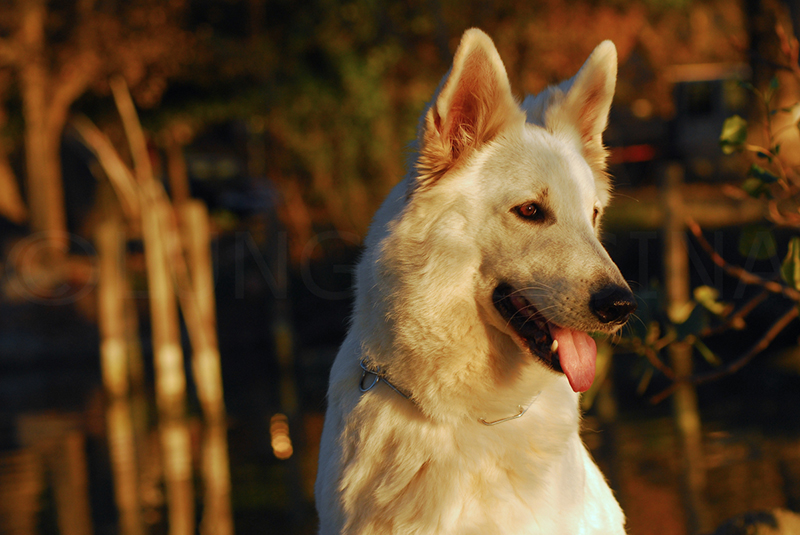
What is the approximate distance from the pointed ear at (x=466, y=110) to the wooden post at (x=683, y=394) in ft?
13.0

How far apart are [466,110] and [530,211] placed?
0.44 meters

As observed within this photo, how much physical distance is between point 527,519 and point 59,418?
1061 centimetres

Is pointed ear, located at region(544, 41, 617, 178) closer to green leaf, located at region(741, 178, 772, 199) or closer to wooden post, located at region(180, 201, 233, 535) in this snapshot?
green leaf, located at region(741, 178, 772, 199)

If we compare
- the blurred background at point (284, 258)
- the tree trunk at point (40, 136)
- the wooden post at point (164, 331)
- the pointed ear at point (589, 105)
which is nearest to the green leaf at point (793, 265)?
the blurred background at point (284, 258)

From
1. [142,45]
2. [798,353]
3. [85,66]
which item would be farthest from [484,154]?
[85,66]

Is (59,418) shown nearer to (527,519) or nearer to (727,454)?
(727,454)

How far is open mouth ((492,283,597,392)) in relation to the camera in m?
2.64

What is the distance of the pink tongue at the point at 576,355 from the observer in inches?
103

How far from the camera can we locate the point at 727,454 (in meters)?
7.50

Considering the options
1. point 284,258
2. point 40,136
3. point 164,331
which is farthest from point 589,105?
point 40,136

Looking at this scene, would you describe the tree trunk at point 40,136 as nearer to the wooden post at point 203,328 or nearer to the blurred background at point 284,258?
the blurred background at point 284,258

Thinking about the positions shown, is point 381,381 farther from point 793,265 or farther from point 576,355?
point 793,265

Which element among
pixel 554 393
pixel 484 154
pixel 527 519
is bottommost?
pixel 527 519

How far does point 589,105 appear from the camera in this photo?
306 centimetres
